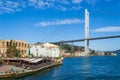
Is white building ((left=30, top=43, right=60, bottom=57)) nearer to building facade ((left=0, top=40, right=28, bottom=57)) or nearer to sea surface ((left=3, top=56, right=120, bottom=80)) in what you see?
building facade ((left=0, top=40, right=28, bottom=57))

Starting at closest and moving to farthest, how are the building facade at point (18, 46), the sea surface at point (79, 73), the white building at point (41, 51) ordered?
the sea surface at point (79, 73), the building facade at point (18, 46), the white building at point (41, 51)

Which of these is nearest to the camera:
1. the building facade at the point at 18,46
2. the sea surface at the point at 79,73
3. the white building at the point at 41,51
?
the sea surface at the point at 79,73

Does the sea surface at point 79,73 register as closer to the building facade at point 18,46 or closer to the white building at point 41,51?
the building facade at point 18,46

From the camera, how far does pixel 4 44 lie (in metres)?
81.1

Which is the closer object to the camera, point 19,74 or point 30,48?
point 19,74

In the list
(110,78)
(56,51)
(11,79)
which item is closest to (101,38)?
(56,51)

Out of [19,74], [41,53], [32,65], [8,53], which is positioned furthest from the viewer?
[41,53]

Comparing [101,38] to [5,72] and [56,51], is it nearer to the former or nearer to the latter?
[56,51]

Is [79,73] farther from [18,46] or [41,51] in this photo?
[41,51]

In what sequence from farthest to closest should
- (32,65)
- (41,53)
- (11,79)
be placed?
(41,53) → (32,65) → (11,79)

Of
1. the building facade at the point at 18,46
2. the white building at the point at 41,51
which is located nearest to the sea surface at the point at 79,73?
the building facade at the point at 18,46

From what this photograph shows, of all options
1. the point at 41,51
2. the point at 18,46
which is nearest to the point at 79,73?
the point at 18,46

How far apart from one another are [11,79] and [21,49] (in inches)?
2007

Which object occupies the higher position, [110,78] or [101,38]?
[101,38]
